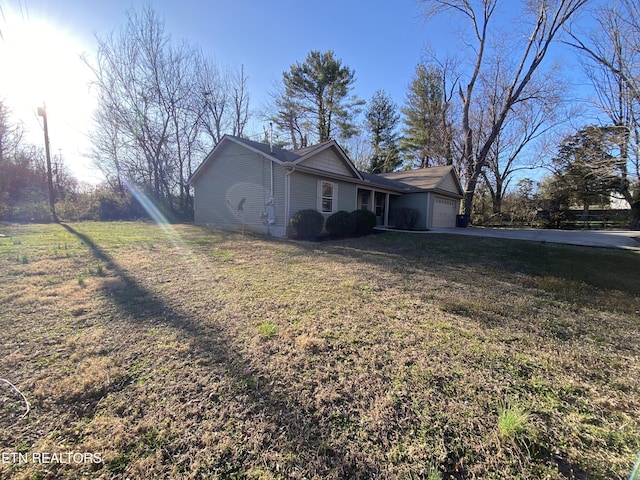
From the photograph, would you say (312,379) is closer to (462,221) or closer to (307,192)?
(307,192)

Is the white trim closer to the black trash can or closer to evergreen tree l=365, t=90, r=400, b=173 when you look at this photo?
the black trash can

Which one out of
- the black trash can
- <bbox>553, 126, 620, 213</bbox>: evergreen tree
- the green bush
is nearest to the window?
the green bush

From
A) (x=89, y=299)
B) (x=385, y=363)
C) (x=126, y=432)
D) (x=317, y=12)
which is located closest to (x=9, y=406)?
(x=126, y=432)

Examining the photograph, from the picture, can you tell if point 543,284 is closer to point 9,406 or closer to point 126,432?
point 126,432

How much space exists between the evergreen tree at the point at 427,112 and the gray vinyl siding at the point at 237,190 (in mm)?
18676

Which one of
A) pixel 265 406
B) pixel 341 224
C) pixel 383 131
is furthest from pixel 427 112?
pixel 265 406

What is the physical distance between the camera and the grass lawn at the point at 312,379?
1410mm

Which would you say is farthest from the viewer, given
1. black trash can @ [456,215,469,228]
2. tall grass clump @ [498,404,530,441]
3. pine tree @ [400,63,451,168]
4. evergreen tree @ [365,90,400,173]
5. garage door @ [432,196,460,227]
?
evergreen tree @ [365,90,400,173]

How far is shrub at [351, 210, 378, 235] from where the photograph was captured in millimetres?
11109

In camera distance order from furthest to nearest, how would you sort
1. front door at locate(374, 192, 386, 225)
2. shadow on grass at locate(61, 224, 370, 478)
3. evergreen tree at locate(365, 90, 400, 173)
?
evergreen tree at locate(365, 90, 400, 173) < front door at locate(374, 192, 386, 225) < shadow on grass at locate(61, 224, 370, 478)

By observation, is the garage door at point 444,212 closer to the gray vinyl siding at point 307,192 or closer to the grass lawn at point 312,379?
the gray vinyl siding at point 307,192

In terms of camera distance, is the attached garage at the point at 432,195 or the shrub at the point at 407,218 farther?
the attached garage at the point at 432,195

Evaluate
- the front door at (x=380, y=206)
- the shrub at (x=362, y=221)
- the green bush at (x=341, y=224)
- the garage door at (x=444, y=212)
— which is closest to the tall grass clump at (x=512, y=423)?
the green bush at (x=341, y=224)

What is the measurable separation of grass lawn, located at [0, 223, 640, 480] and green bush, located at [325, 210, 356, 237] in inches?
251
